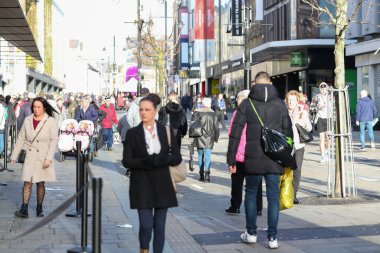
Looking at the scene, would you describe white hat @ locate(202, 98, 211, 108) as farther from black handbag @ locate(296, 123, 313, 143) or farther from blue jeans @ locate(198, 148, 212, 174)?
black handbag @ locate(296, 123, 313, 143)

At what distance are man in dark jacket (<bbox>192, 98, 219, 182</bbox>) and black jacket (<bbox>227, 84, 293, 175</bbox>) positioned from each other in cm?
648

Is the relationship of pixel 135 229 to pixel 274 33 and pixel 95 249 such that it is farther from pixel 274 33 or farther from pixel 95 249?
pixel 274 33

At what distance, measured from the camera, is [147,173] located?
Result: 273 inches

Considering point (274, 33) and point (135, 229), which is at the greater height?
point (274, 33)

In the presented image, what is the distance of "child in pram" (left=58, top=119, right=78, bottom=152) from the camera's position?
16422 mm

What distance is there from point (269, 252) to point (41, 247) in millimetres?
2363

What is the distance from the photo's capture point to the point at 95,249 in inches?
212

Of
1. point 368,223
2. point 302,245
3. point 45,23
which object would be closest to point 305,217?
point 368,223

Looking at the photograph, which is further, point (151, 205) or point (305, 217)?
point (305, 217)

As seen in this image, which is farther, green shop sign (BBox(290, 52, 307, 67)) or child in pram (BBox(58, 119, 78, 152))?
green shop sign (BBox(290, 52, 307, 67))

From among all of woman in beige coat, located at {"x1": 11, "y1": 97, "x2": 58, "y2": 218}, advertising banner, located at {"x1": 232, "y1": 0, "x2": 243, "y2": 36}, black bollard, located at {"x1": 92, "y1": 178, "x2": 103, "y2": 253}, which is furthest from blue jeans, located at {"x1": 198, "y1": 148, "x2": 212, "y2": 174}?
advertising banner, located at {"x1": 232, "y1": 0, "x2": 243, "y2": 36}

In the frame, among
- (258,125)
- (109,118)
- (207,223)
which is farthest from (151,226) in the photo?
(109,118)

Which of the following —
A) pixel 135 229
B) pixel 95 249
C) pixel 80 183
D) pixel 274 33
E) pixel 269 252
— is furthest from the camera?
pixel 274 33

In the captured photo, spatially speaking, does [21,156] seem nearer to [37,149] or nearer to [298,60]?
[37,149]
